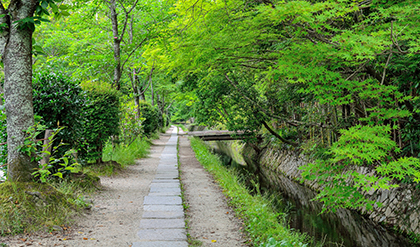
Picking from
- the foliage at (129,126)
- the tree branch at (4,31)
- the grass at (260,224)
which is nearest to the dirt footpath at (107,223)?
the grass at (260,224)

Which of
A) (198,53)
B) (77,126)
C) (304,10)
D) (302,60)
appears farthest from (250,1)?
(77,126)

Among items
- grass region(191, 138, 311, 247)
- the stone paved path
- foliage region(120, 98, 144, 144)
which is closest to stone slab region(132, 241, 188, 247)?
the stone paved path

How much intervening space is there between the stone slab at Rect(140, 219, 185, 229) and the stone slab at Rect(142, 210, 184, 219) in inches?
5.2

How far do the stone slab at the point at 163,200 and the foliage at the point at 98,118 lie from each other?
250 cm

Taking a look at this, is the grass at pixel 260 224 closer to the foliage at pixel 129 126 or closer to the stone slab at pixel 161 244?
the stone slab at pixel 161 244

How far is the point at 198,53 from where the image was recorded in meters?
7.01

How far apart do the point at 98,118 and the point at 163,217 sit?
412 centimetres

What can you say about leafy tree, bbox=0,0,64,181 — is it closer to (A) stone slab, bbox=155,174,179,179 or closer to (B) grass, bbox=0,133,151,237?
(B) grass, bbox=0,133,151,237

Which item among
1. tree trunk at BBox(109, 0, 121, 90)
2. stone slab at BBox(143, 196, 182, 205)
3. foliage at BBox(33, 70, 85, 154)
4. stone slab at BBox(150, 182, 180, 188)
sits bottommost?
stone slab at BBox(150, 182, 180, 188)

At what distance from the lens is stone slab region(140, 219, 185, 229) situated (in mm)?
4195

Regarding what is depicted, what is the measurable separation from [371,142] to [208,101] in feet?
24.4

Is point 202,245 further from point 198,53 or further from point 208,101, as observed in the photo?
point 208,101

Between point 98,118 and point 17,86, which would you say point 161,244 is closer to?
point 17,86

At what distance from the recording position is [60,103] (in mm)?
5535
